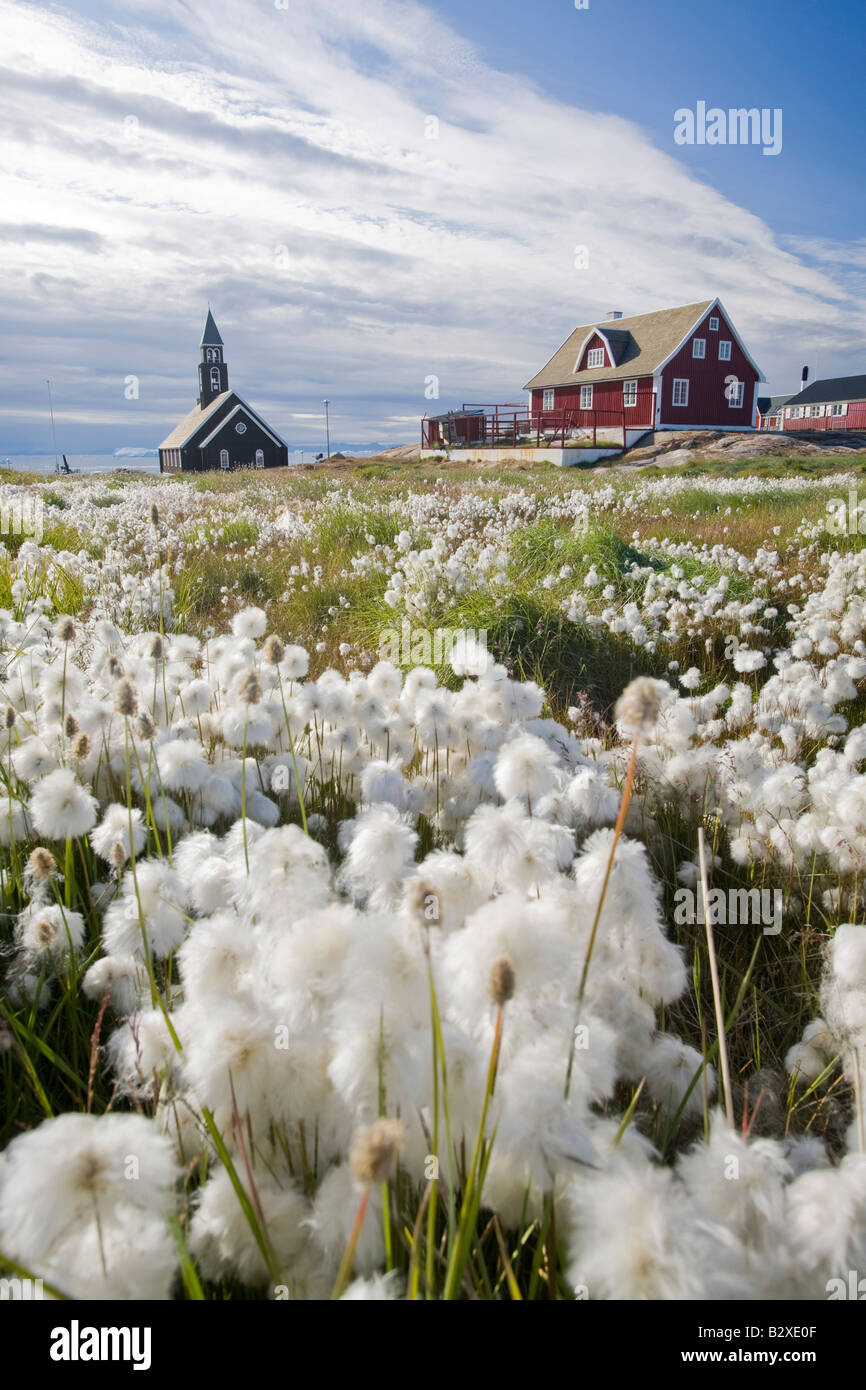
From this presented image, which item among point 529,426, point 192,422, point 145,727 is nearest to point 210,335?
point 192,422

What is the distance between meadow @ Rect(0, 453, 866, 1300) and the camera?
1193 mm

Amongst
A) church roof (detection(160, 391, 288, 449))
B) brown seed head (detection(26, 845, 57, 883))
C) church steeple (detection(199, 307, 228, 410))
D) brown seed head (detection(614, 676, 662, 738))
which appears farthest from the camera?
church steeple (detection(199, 307, 228, 410))

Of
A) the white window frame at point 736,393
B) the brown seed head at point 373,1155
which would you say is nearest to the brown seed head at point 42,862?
the brown seed head at point 373,1155

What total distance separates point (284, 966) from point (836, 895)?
247 cm

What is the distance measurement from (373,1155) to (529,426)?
51877 millimetres

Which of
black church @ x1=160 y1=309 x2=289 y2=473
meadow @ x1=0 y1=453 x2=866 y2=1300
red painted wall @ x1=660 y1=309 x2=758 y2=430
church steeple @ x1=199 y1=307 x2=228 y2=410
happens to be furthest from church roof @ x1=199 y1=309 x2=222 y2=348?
meadow @ x1=0 y1=453 x2=866 y2=1300

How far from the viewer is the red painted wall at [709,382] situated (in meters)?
46.1

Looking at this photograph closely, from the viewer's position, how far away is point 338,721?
145 inches

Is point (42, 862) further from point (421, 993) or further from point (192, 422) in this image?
point (192, 422)

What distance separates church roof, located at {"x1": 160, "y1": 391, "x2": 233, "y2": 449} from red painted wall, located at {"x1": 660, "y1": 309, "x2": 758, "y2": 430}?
3423 cm

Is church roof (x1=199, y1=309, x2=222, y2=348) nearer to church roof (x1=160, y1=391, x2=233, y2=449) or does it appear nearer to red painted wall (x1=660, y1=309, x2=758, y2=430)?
church roof (x1=160, y1=391, x2=233, y2=449)

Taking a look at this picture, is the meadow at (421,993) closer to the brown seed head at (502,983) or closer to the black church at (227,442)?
the brown seed head at (502,983)

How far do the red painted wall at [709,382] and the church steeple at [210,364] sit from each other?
1978 inches

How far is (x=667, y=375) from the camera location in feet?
150
